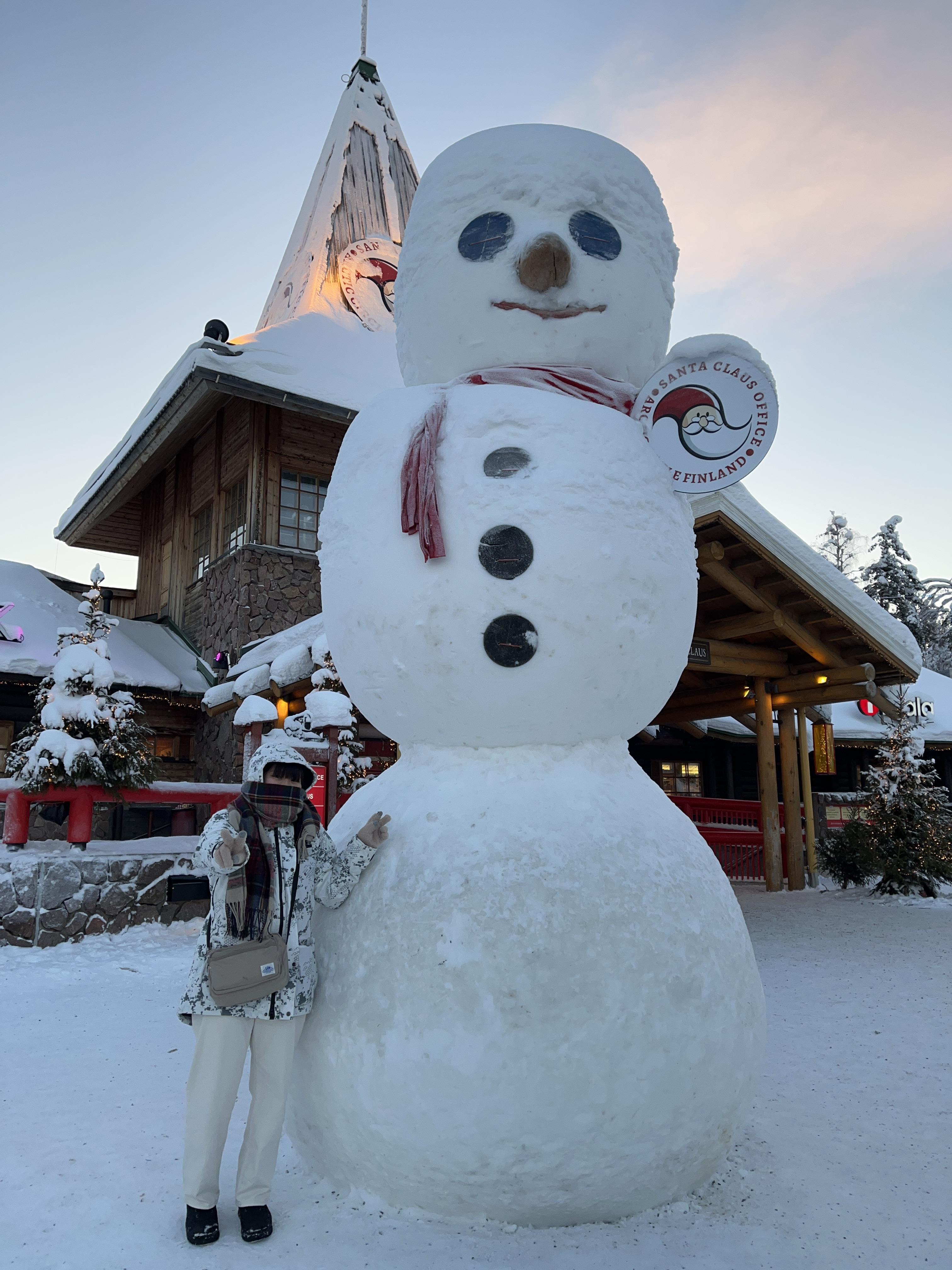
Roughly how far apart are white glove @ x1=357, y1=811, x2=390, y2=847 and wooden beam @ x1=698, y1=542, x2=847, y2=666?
5.66 meters

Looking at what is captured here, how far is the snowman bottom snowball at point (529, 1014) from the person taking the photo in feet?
7.80

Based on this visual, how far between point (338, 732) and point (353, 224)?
1026cm

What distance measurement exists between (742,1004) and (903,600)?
22326 mm

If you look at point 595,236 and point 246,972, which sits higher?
point 595,236

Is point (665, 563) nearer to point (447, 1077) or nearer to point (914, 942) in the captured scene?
point (447, 1077)

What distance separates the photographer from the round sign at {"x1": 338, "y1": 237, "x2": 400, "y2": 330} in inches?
564

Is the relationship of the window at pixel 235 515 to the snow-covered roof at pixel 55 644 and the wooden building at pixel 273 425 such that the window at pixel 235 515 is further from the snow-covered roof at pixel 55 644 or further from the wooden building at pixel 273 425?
the snow-covered roof at pixel 55 644

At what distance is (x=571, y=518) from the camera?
9.04ft

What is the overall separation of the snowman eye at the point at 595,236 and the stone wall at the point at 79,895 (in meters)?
5.80

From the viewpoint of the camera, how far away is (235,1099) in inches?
101

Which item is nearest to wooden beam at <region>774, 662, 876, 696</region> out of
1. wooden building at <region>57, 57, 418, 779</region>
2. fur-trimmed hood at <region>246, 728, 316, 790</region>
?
wooden building at <region>57, 57, 418, 779</region>

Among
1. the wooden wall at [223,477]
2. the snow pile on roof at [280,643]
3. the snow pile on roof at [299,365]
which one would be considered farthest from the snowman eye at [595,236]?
the wooden wall at [223,477]

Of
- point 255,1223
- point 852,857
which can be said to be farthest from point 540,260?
point 852,857

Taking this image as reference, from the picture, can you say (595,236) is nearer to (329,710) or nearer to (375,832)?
(375,832)
